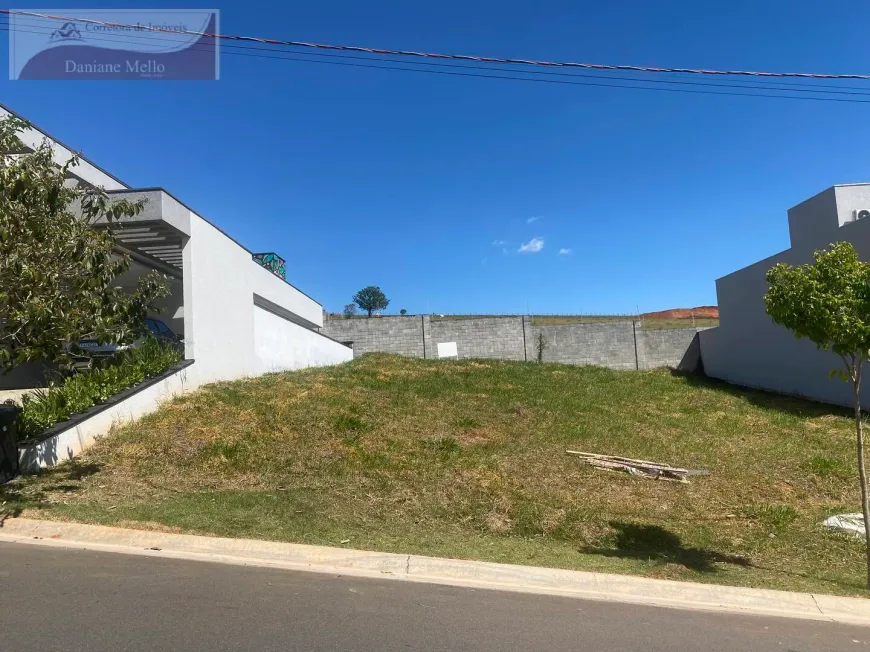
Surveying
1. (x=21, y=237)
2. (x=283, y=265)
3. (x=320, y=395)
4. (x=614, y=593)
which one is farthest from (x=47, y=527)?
(x=283, y=265)

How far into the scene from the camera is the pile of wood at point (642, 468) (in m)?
10.0

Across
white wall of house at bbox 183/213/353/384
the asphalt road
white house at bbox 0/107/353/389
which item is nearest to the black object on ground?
the asphalt road

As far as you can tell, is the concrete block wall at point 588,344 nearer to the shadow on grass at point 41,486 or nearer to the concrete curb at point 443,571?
the shadow on grass at point 41,486

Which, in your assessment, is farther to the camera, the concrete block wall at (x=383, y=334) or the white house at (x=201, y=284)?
the concrete block wall at (x=383, y=334)

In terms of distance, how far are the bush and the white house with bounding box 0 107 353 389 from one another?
2.99ft

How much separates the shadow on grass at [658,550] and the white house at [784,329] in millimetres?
11528

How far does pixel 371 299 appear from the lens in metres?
62.8

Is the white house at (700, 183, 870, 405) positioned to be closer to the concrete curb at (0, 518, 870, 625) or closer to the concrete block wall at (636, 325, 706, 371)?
the concrete block wall at (636, 325, 706, 371)

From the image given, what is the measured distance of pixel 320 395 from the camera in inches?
517

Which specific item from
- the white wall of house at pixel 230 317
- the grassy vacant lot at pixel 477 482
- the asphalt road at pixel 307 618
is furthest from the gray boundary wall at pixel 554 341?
the asphalt road at pixel 307 618

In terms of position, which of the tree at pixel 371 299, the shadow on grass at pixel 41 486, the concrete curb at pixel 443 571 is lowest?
the concrete curb at pixel 443 571

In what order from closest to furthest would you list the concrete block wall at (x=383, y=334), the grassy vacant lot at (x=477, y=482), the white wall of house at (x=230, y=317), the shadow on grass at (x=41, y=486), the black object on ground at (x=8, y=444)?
the grassy vacant lot at (x=477, y=482), the shadow on grass at (x=41, y=486), the black object on ground at (x=8, y=444), the white wall of house at (x=230, y=317), the concrete block wall at (x=383, y=334)

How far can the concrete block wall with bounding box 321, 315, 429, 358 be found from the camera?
2442cm

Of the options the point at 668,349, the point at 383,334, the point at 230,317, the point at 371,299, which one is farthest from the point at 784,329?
the point at 371,299
